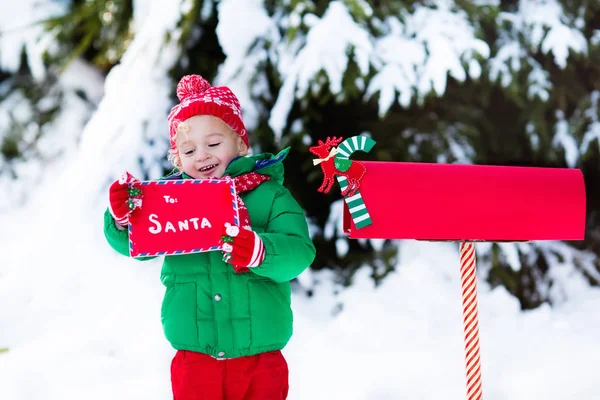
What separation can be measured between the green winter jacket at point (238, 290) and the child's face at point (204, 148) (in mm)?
39

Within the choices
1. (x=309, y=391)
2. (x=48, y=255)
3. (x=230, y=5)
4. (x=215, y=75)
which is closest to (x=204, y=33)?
(x=215, y=75)

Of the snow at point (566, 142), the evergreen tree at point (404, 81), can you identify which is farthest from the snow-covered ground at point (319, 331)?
the snow at point (566, 142)

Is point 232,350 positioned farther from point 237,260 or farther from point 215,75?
point 215,75

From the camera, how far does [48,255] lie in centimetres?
359

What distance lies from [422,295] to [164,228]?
2.07 meters

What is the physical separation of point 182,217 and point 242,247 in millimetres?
190

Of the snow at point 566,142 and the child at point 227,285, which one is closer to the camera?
the child at point 227,285

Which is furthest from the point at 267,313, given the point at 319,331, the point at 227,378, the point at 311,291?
the point at 311,291

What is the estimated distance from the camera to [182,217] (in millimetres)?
1778

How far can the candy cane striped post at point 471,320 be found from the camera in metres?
2.01

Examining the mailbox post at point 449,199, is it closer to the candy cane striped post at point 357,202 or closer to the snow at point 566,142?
the candy cane striped post at point 357,202

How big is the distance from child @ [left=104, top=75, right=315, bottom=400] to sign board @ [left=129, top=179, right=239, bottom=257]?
53 millimetres

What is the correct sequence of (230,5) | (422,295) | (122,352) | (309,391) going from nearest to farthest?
(309,391), (122,352), (230,5), (422,295)

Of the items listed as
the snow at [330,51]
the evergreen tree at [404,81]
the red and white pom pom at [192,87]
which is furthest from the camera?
the evergreen tree at [404,81]
